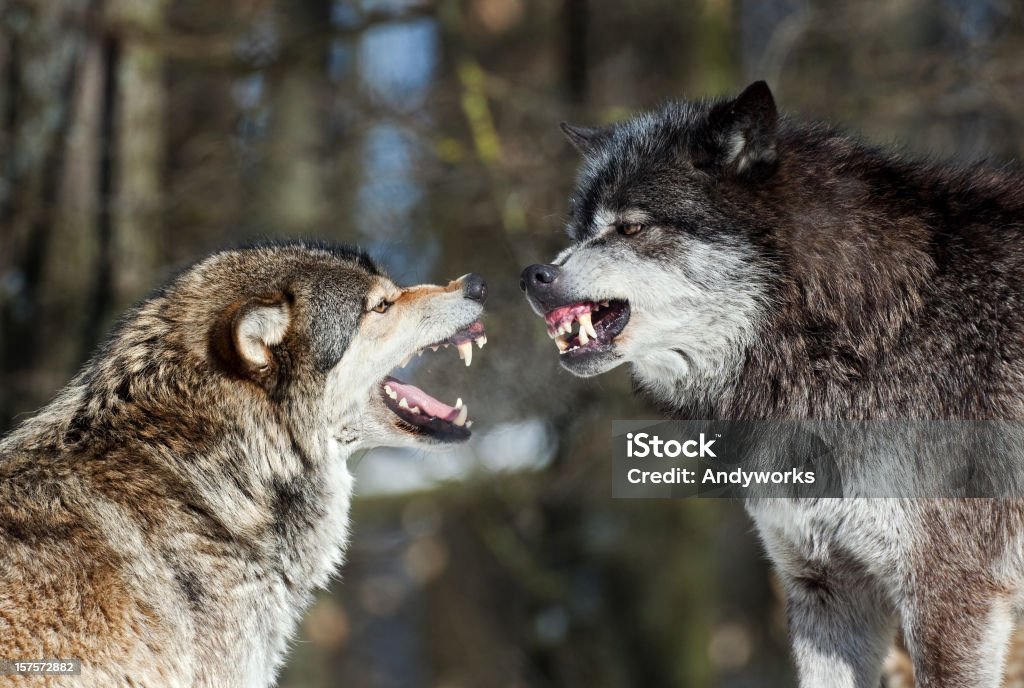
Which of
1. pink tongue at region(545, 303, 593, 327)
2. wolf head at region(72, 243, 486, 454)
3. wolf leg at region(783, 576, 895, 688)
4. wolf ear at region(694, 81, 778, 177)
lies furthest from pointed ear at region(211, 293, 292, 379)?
wolf leg at region(783, 576, 895, 688)

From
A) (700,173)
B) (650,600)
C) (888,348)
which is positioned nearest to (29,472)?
(700,173)

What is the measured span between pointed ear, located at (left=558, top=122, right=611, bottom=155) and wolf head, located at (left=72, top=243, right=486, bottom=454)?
44.9 inches

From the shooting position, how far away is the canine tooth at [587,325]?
15.2 ft

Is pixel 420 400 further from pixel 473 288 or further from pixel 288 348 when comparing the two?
pixel 288 348

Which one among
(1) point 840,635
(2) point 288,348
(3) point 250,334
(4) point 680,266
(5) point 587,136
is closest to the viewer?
(3) point 250,334

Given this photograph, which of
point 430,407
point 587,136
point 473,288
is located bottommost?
point 430,407

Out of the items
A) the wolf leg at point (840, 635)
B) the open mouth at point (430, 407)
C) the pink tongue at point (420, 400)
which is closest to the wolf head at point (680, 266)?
the open mouth at point (430, 407)

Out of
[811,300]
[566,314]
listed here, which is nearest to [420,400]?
[566,314]

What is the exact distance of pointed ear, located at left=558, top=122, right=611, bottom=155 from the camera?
209 inches

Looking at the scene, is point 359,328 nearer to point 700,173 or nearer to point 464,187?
point 700,173

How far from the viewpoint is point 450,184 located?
9.26m

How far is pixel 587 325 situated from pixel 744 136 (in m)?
1.01

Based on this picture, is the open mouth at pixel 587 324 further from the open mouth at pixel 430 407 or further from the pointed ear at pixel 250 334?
the pointed ear at pixel 250 334

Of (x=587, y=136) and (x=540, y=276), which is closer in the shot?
(x=540, y=276)
